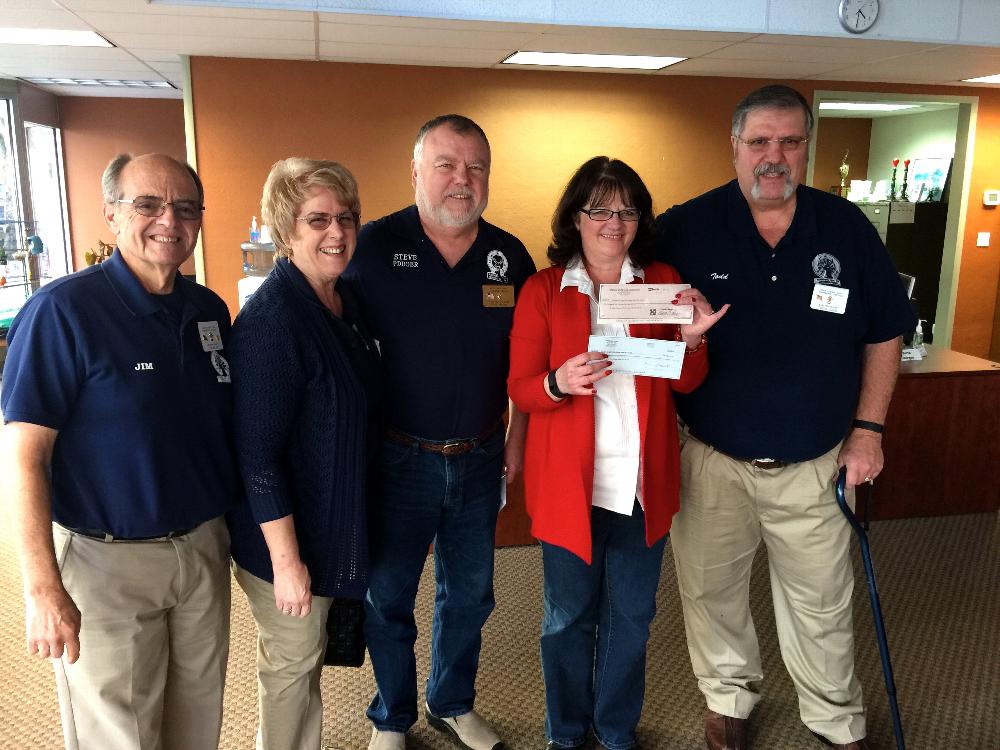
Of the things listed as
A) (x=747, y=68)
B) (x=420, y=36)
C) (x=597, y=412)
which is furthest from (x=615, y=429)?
(x=747, y=68)

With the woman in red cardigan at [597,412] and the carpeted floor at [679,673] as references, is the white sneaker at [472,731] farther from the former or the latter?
the woman in red cardigan at [597,412]

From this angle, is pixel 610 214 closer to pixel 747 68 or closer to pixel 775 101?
pixel 775 101

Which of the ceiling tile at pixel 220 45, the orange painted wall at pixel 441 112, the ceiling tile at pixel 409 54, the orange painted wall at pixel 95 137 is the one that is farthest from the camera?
the orange painted wall at pixel 95 137

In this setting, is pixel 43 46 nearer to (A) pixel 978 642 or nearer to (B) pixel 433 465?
(B) pixel 433 465

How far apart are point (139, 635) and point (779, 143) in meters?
1.98

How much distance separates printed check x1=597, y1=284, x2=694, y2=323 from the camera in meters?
1.89

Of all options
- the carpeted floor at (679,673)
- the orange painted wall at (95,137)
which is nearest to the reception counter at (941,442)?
the carpeted floor at (679,673)

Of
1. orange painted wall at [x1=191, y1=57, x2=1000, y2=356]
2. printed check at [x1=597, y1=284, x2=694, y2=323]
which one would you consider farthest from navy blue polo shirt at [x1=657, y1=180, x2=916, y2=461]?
orange painted wall at [x1=191, y1=57, x2=1000, y2=356]

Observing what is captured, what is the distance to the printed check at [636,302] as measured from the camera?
1.89 m

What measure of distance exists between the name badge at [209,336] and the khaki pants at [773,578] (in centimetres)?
137

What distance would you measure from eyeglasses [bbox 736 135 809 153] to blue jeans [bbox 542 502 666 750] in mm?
1035

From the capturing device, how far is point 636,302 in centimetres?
190

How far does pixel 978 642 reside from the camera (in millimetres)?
3080

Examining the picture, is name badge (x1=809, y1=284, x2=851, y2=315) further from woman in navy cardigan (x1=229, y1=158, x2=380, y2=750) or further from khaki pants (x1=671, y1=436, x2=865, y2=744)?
woman in navy cardigan (x1=229, y1=158, x2=380, y2=750)
